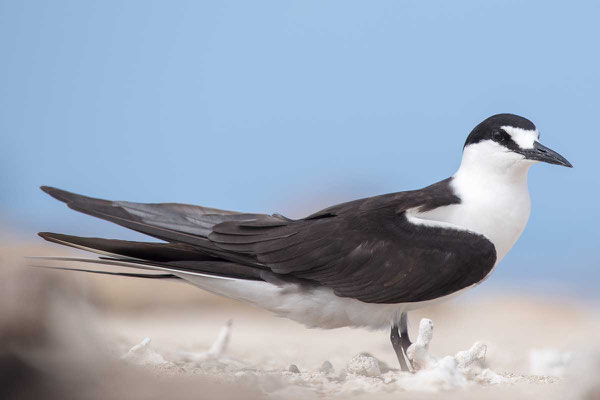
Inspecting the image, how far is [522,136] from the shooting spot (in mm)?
4035

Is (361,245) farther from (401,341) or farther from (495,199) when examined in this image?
(495,199)

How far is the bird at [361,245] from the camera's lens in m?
3.92

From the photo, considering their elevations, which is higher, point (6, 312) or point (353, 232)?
point (353, 232)

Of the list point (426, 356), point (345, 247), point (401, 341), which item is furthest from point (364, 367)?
point (345, 247)

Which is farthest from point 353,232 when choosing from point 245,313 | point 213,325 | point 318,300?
point 245,313

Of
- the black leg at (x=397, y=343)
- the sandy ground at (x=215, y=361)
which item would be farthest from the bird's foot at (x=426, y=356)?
the black leg at (x=397, y=343)

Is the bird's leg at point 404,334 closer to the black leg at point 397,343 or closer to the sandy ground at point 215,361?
the black leg at point 397,343

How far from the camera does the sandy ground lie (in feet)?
8.54

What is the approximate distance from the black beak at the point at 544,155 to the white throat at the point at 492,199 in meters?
0.06

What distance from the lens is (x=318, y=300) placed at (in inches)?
158

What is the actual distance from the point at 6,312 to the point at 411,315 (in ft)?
15.5

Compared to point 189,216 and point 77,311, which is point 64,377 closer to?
point 77,311

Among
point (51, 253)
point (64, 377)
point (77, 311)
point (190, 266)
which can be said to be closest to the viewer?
point (64, 377)

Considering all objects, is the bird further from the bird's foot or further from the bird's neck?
the bird's foot
